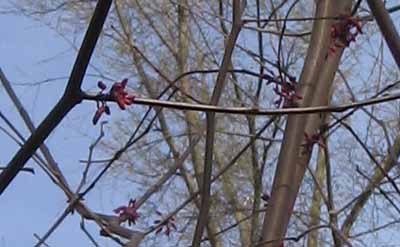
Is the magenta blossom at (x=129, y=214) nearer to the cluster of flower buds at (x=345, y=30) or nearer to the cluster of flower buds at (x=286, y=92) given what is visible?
the cluster of flower buds at (x=286, y=92)

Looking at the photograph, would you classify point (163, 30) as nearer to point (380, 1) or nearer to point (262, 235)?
point (262, 235)

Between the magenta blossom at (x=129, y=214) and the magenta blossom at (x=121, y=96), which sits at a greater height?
the magenta blossom at (x=129, y=214)

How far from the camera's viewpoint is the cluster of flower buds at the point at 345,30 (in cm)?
128

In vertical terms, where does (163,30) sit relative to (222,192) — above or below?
above

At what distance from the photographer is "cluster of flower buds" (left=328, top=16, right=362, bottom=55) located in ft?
4.20

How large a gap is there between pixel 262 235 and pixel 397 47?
48 centimetres

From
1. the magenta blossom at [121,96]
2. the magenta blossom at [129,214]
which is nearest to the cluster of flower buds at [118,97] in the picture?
the magenta blossom at [121,96]

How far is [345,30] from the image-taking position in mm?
1294

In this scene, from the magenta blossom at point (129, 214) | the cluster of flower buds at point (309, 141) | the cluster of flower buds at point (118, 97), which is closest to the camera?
the cluster of flower buds at point (118, 97)

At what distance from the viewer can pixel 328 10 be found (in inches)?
54.4

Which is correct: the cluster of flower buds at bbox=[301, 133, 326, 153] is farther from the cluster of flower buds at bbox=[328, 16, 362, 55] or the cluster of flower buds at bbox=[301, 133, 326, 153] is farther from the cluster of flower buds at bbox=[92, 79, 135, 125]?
the cluster of flower buds at bbox=[92, 79, 135, 125]

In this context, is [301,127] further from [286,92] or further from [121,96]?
[121,96]

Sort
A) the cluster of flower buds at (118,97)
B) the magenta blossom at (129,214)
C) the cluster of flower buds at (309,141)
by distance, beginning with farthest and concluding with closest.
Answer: the cluster of flower buds at (309,141)
the magenta blossom at (129,214)
the cluster of flower buds at (118,97)

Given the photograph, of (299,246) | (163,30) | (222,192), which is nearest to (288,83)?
(299,246)
